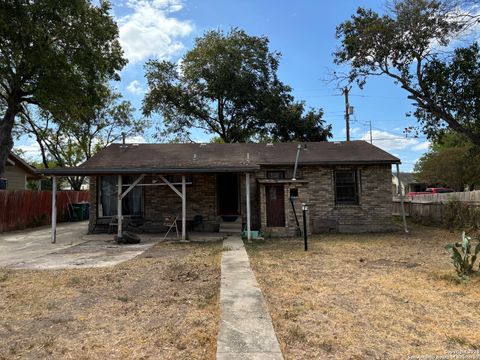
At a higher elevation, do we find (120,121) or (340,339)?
(120,121)

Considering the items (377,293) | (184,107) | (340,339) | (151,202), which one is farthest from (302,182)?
(184,107)

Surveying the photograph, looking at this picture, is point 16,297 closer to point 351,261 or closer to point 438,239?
point 351,261

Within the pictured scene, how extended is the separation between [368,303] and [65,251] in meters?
8.06

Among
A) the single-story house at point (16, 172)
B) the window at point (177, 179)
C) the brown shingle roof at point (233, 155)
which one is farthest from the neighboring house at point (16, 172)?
the window at point (177, 179)

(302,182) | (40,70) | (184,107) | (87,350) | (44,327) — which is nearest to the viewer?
(87,350)

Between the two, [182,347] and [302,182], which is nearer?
[182,347]

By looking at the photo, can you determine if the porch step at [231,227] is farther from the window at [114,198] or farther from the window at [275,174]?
the window at [114,198]

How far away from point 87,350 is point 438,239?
35.3 ft

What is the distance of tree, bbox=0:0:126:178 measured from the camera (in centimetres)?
1609

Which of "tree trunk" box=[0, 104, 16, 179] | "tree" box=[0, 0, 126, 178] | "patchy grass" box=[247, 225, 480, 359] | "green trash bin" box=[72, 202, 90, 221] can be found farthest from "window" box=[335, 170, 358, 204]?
"tree trunk" box=[0, 104, 16, 179]

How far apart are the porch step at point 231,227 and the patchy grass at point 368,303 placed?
439 cm

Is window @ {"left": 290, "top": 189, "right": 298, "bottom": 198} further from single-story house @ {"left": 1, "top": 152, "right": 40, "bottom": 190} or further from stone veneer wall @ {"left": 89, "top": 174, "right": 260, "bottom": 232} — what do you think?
single-story house @ {"left": 1, "top": 152, "right": 40, "bottom": 190}

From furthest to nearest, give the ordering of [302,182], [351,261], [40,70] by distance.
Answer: [40,70]
[302,182]
[351,261]

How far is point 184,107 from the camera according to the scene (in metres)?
26.9
